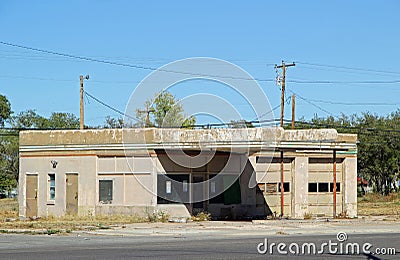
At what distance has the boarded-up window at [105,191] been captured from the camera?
35.1 metres

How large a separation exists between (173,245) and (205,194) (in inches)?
604

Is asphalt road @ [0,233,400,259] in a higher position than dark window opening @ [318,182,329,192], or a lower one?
lower

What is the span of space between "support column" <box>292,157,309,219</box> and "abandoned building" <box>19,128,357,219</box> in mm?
1298

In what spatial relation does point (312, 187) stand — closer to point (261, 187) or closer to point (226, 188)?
point (261, 187)

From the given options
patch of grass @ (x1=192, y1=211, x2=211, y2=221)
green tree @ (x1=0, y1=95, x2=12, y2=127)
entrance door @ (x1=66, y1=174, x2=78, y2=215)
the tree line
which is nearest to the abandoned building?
entrance door @ (x1=66, y1=174, x2=78, y2=215)

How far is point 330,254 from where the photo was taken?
57.6 feet

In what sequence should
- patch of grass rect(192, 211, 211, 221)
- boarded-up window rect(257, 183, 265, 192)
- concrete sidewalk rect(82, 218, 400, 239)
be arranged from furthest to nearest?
boarded-up window rect(257, 183, 265, 192), patch of grass rect(192, 211, 211, 221), concrete sidewalk rect(82, 218, 400, 239)

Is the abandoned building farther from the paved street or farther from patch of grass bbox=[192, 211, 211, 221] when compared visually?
the paved street

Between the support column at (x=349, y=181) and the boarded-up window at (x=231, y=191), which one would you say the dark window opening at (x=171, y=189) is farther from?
the support column at (x=349, y=181)

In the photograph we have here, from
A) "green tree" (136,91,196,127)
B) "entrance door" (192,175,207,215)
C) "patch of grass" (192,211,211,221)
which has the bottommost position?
"patch of grass" (192,211,211,221)

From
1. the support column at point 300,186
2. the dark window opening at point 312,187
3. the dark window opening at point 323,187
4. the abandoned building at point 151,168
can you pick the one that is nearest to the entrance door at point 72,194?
the abandoned building at point 151,168

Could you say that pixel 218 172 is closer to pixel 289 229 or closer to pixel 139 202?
pixel 139 202

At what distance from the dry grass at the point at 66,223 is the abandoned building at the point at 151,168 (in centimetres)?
66

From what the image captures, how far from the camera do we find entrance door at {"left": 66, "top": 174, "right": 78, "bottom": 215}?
35438 mm
